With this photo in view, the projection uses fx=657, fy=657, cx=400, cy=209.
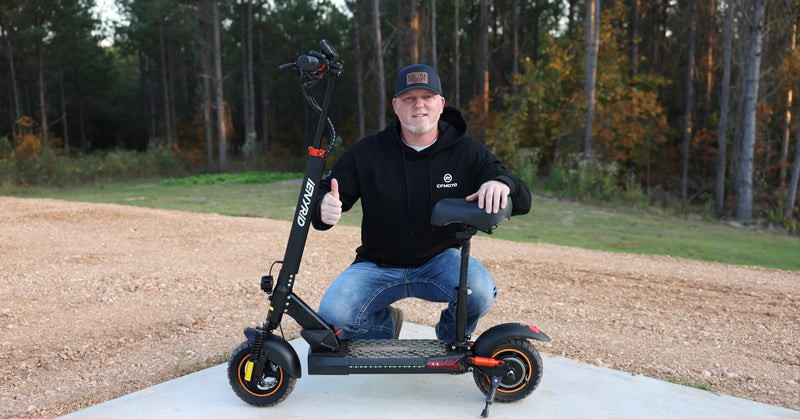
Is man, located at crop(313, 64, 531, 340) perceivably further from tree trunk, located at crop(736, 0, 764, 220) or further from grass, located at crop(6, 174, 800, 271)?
tree trunk, located at crop(736, 0, 764, 220)

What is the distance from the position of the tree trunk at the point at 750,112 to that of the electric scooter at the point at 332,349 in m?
15.3

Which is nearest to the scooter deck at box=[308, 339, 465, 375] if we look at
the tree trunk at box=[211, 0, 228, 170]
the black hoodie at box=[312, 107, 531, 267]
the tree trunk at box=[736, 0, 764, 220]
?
the black hoodie at box=[312, 107, 531, 267]

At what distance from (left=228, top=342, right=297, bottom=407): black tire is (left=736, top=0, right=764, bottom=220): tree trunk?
15.8 metres

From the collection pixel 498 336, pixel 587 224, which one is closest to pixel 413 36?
pixel 587 224

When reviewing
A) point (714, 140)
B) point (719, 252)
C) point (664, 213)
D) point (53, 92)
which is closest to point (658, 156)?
point (714, 140)

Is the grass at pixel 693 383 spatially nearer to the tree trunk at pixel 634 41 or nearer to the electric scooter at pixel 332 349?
the electric scooter at pixel 332 349

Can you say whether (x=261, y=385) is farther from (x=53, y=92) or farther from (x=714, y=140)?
(x=53, y=92)

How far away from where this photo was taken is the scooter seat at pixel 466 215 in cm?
290

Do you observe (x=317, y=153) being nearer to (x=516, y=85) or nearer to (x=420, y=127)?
(x=420, y=127)

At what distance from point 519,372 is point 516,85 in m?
28.0

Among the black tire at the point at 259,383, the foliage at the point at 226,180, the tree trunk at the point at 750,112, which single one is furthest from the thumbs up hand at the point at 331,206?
the foliage at the point at 226,180

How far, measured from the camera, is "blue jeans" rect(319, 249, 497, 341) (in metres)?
3.31

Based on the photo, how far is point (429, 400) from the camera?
124 inches

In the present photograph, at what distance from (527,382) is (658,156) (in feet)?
89.1
